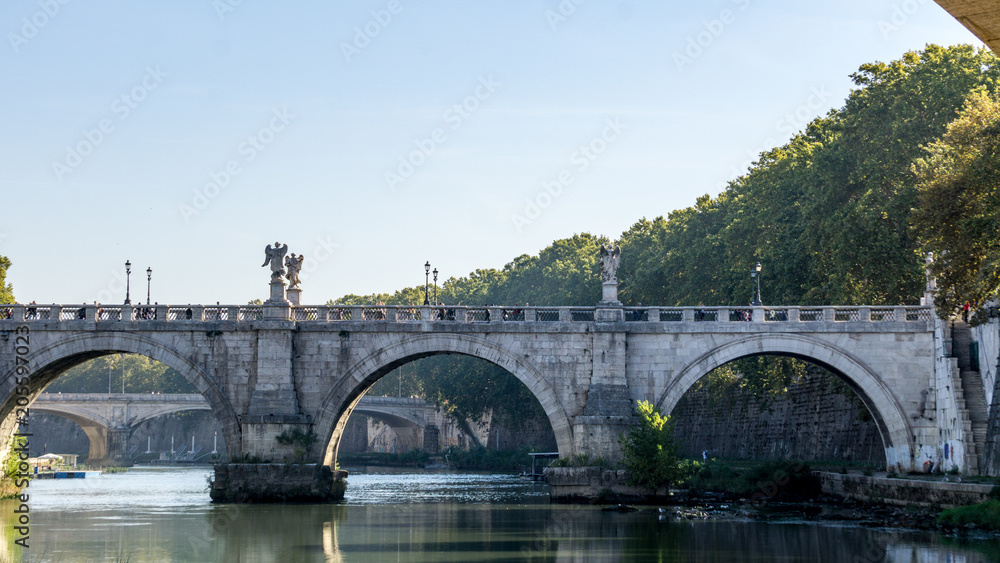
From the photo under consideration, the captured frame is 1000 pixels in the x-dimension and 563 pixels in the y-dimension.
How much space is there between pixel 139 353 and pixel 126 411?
42307 millimetres

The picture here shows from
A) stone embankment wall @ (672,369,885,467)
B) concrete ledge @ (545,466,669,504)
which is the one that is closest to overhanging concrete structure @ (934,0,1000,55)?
concrete ledge @ (545,466,669,504)

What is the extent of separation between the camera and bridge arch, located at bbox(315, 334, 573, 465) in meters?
36.2

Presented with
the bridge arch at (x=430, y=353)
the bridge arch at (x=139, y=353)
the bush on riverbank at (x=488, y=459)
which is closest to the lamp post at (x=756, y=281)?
the bridge arch at (x=430, y=353)

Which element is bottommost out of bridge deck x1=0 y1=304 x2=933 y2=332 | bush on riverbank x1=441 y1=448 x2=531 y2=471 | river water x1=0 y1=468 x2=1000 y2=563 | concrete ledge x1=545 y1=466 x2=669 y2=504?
bush on riverbank x1=441 y1=448 x2=531 y2=471

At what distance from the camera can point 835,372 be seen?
36.5 m

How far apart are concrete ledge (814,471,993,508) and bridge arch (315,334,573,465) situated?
350 inches

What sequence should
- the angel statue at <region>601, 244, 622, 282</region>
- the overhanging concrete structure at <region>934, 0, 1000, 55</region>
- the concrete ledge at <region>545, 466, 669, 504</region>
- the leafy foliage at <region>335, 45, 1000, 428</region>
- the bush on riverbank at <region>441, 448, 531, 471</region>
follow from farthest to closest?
the bush on riverbank at <region>441, 448, 531, 471</region> → the angel statue at <region>601, 244, 622, 282</region> → the concrete ledge at <region>545, 466, 669, 504</region> → the leafy foliage at <region>335, 45, 1000, 428</region> → the overhanging concrete structure at <region>934, 0, 1000, 55</region>

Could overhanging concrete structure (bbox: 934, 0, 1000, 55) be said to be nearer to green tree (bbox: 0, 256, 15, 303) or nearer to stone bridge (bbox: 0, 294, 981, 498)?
stone bridge (bbox: 0, 294, 981, 498)

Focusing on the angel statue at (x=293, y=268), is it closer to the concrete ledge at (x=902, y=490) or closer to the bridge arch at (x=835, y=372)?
the bridge arch at (x=835, y=372)

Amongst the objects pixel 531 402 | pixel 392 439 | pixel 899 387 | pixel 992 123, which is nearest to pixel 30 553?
pixel 992 123

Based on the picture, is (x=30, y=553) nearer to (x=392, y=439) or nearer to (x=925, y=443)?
(x=925, y=443)

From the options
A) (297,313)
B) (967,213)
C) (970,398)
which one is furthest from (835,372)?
(297,313)

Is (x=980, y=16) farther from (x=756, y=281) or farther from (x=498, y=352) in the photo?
(x=756, y=281)

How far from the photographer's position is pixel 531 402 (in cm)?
6297
